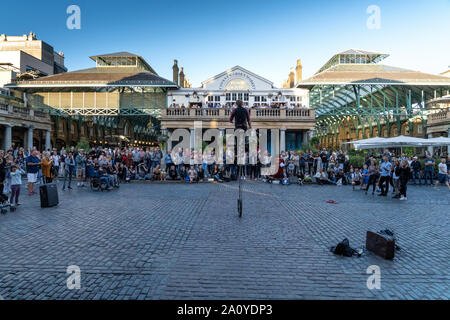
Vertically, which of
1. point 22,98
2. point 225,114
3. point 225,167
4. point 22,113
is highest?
point 22,98

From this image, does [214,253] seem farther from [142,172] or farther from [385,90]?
[385,90]

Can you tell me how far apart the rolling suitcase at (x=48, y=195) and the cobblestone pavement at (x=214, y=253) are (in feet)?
1.15

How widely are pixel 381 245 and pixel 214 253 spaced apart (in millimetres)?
3263

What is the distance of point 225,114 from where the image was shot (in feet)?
93.2

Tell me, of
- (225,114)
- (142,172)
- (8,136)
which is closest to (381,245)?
(142,172)

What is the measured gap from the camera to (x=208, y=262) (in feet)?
15.6

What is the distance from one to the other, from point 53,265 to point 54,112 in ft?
125

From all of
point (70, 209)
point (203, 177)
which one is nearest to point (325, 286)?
point (70, 209)

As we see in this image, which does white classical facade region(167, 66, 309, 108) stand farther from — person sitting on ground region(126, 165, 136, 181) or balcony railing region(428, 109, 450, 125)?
person sitting on ground region(126, 165, 136, 181)

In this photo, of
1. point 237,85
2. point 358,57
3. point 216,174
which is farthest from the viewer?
point 358,57

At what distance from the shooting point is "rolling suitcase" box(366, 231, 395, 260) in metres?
5.00

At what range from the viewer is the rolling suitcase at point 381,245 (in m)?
5.00

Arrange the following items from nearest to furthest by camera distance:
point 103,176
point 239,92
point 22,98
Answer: point 103,176, point 239,92, point 22,98
